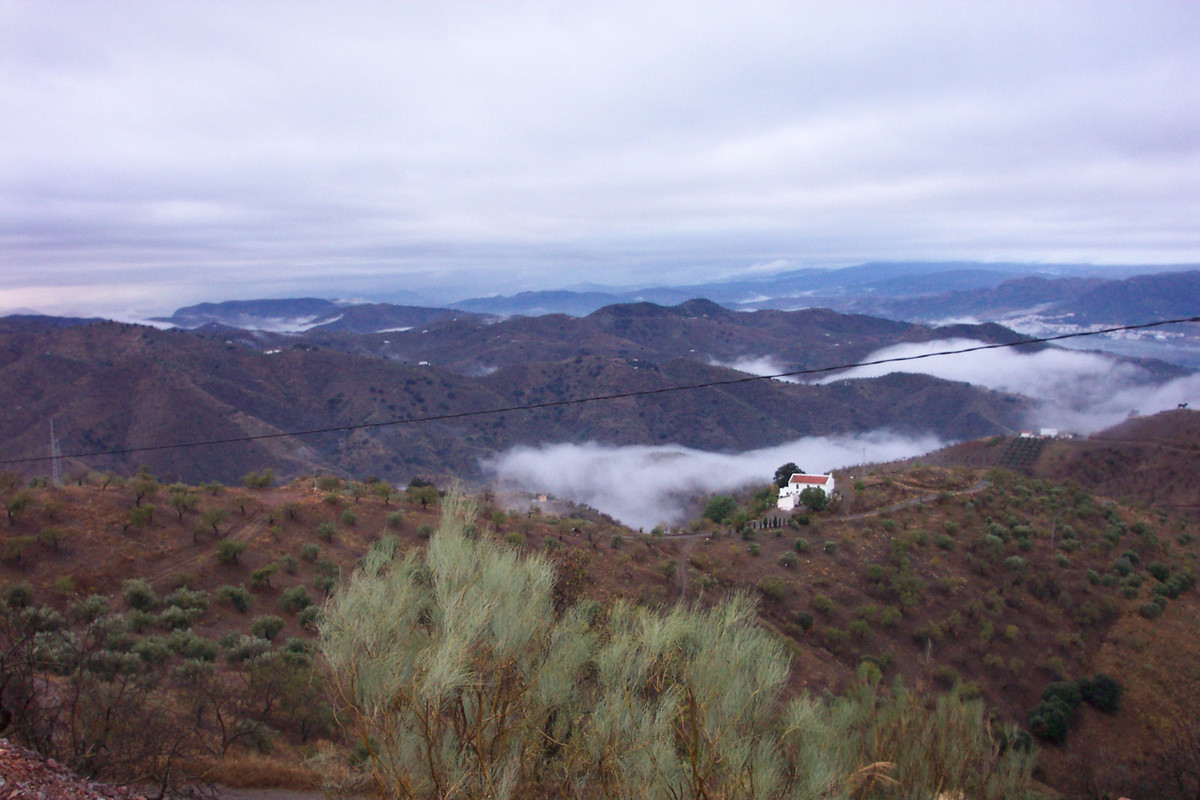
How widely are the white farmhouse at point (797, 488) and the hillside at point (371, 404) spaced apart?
80.4 ft

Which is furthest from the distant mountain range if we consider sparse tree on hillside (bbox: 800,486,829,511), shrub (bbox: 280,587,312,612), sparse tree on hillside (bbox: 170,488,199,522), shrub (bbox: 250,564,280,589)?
shrub (bbox: 280,587,312,612)

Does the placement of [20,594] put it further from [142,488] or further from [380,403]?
[380,403]

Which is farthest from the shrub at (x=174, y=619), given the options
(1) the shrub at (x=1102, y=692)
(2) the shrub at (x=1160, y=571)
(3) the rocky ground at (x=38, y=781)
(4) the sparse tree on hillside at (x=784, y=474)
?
(4) the sparse tree on hillside at (x=784, y=474)

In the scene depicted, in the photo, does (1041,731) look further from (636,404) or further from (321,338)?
(321,338)

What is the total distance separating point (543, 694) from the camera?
5344mm

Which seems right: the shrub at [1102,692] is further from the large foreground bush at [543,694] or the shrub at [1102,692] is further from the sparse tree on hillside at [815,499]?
the large foreground bush at [543,694]

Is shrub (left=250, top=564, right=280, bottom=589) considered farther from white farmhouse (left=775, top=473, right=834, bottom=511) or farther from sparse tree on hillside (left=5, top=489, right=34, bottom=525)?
white farmhouse (left=775, top=473, right=834, bottom=511)

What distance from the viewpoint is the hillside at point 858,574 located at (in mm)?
18969

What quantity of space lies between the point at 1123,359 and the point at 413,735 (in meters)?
229

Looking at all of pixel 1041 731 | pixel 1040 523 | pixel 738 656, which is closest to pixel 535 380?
pixel 1040 523

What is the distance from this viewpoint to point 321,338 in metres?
186

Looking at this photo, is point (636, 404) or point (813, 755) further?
point (636, 404)

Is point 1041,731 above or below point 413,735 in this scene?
below

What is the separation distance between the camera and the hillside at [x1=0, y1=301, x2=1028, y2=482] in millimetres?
70875
